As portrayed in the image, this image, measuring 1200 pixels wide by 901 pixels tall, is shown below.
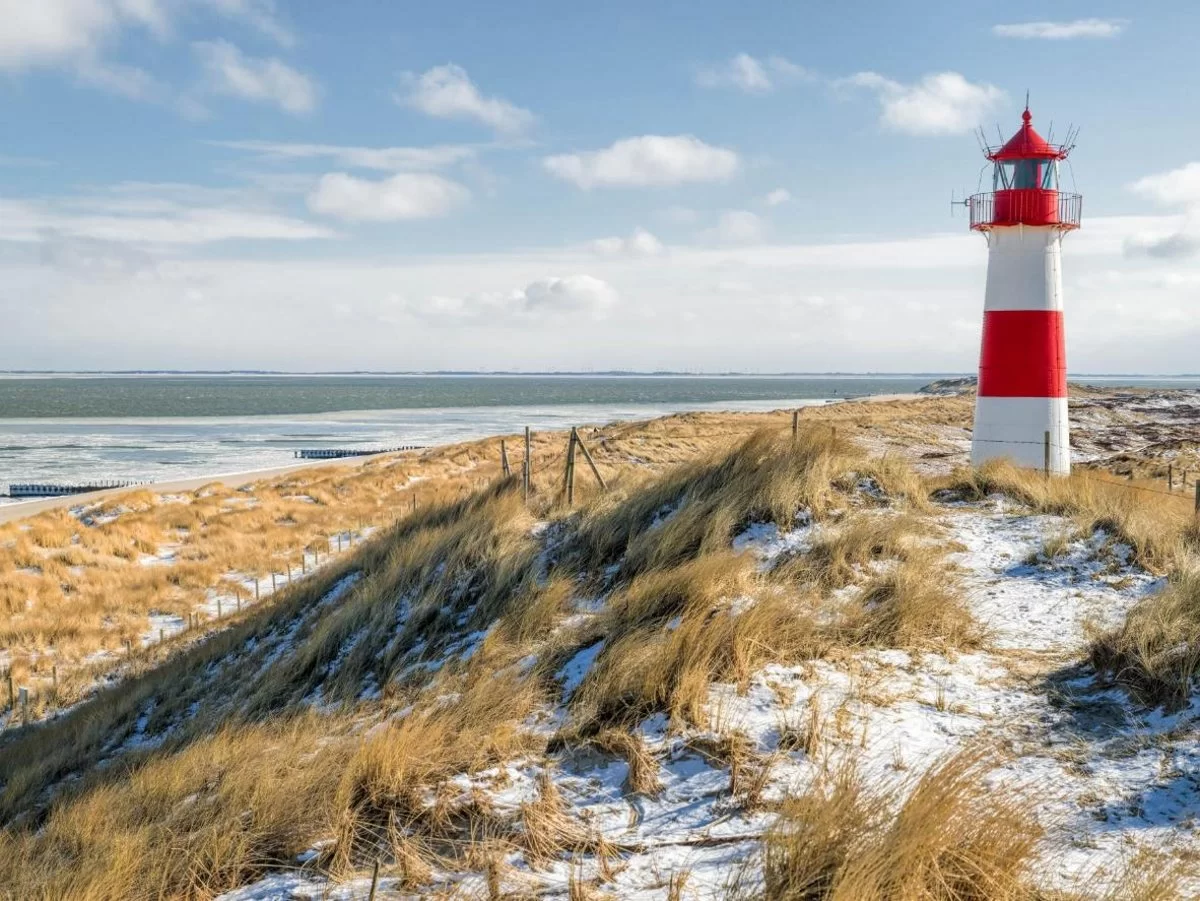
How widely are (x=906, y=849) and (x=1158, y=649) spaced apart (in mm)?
2843

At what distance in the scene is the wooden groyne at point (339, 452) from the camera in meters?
42.0

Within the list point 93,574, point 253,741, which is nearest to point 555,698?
point 253,741

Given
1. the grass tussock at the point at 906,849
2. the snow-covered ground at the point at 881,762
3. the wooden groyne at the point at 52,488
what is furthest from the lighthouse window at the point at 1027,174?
the wooden groyne at the point at 52,488

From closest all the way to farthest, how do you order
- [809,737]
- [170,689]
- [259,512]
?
[809,737], [170,689], [259,512]

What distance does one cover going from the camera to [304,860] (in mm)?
3625

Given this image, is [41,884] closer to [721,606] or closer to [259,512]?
[721,606]

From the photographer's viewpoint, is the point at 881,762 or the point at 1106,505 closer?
the point at 881,762

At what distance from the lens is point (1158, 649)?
480 centimetres

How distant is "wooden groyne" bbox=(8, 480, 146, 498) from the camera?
29.7 meters

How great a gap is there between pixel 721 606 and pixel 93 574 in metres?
15.9

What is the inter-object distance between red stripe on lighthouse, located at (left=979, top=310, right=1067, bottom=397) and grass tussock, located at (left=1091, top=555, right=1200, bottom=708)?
669 cm

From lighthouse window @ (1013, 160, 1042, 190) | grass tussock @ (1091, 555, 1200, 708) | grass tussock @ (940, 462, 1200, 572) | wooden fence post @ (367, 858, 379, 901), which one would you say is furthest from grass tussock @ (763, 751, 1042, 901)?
lighthouse window @ (1013, 160, 1042, 190)

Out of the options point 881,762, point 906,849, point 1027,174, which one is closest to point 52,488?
point 1027,174

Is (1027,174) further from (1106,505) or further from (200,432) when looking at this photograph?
→ (200,432)
